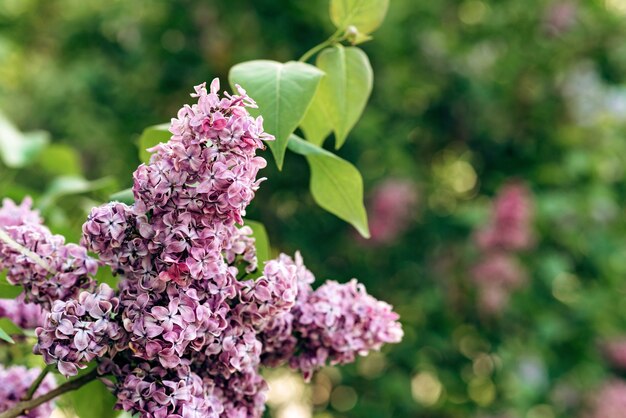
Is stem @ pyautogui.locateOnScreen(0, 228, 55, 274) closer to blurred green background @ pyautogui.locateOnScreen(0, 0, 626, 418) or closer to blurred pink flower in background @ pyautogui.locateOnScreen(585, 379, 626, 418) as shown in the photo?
blurred green background @ pyautogui.locateOnScreen(0, 0, 626, 418)

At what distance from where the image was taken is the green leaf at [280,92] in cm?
41

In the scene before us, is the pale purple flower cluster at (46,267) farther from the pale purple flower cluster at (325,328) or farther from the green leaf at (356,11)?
the green leaf at (356,11)

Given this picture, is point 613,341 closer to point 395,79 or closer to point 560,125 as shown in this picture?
point 560,125

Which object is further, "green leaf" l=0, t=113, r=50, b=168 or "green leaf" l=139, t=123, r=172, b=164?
"green leaf" l=0, t=113, r=50, b=168

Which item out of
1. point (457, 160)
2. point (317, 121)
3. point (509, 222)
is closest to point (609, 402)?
point (509, 222)

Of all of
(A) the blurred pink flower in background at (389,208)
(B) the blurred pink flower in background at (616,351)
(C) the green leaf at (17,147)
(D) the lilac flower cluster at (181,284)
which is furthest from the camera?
(B) the blurred pink flower in background at (616,351)

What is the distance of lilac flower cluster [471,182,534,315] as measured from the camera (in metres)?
1.59

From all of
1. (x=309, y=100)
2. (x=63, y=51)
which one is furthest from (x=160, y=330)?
(x=63, y=51)

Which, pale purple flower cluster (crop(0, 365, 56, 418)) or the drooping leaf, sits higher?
the drooping leaf

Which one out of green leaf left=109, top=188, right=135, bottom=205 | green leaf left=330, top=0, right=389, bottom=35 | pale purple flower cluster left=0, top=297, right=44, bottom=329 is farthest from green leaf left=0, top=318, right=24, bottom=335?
green leaf left=330, top=0, right=389, bottom=35

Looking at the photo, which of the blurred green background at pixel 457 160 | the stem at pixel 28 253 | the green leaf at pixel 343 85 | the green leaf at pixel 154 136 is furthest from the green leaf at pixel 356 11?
the blurred green background at pixel 457 160

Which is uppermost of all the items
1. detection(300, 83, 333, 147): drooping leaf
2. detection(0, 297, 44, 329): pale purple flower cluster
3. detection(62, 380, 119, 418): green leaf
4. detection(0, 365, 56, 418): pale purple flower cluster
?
detection(300, 83, 333, 147): drooping leaf

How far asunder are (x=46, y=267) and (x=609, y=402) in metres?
1.64

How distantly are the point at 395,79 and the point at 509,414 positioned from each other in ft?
2.48
